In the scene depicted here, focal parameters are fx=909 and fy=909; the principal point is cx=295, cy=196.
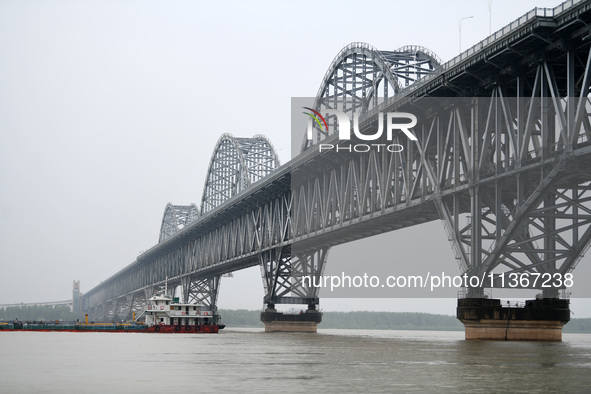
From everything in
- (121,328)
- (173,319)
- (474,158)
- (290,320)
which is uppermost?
(474,158)

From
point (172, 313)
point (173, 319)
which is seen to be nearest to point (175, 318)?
point (173, 319)

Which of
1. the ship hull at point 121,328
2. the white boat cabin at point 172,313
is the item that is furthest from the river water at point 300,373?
the white boat cabin at point 172,313

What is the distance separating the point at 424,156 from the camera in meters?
66.8

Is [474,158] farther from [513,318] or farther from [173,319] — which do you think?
[173,319]

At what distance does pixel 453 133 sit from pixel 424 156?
418 centimetres

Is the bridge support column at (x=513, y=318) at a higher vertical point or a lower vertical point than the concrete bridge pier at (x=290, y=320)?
higher

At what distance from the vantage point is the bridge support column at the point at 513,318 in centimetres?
5556

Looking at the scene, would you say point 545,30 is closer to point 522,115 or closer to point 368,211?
point 522,115

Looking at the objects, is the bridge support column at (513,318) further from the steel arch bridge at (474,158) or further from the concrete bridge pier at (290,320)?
the concrete bridge pier at (290,320)

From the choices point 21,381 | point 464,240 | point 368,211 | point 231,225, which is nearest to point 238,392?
point 21,381

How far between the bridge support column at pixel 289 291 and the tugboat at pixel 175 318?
9.23 m

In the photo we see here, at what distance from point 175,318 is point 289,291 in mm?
16681

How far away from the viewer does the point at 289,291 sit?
114 metres

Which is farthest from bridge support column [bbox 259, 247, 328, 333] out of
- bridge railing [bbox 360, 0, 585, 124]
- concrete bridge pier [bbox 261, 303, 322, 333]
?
bridge railing [bbox 360, 0, 585, 124]
